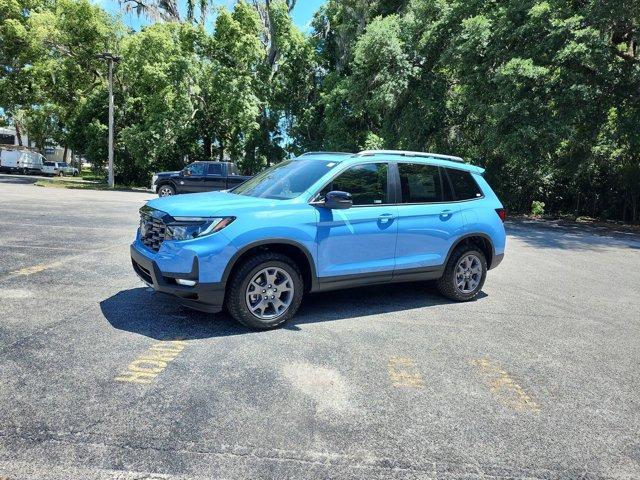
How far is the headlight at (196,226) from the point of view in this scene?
4.49 metres

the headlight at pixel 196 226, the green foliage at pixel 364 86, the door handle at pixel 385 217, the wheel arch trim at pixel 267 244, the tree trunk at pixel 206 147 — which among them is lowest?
the wheel arch trim at pixel 267 244

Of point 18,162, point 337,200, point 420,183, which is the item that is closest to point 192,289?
point 337,200

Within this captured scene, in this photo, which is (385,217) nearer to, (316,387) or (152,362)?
(316,387)

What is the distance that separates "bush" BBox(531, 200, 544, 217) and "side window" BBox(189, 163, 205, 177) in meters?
15.8

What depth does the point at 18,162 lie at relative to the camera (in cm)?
4384

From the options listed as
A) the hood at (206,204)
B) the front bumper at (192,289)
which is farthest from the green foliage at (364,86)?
the front bumper at (192,289)

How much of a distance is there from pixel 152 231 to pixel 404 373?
9.29 feet

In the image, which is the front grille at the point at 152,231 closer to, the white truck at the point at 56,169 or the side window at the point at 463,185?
the side window at the point at 463,185

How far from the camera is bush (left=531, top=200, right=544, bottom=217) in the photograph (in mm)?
23609

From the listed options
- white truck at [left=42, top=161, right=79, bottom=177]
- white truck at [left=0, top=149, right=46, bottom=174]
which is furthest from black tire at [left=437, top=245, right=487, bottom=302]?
white truck at [left=42, top=161, right=79, bottom=177]

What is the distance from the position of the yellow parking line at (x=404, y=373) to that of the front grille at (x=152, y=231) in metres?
2.49

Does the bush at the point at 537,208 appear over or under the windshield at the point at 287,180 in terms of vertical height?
under

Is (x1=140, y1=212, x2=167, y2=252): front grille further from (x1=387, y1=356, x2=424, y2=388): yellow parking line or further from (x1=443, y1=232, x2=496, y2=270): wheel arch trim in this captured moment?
(x1=443, y1=232, x2=496, y2=270): wheel arch trim

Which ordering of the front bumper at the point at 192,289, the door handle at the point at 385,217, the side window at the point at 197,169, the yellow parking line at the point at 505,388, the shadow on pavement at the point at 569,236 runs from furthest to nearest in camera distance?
the side window at the point at 197,169 < the shadow on pavement at the point at 569,236 < the door handle at the point at 385,217 < the front bumper at the point at 192,289 < the yellow parking line at the point at 505,388
